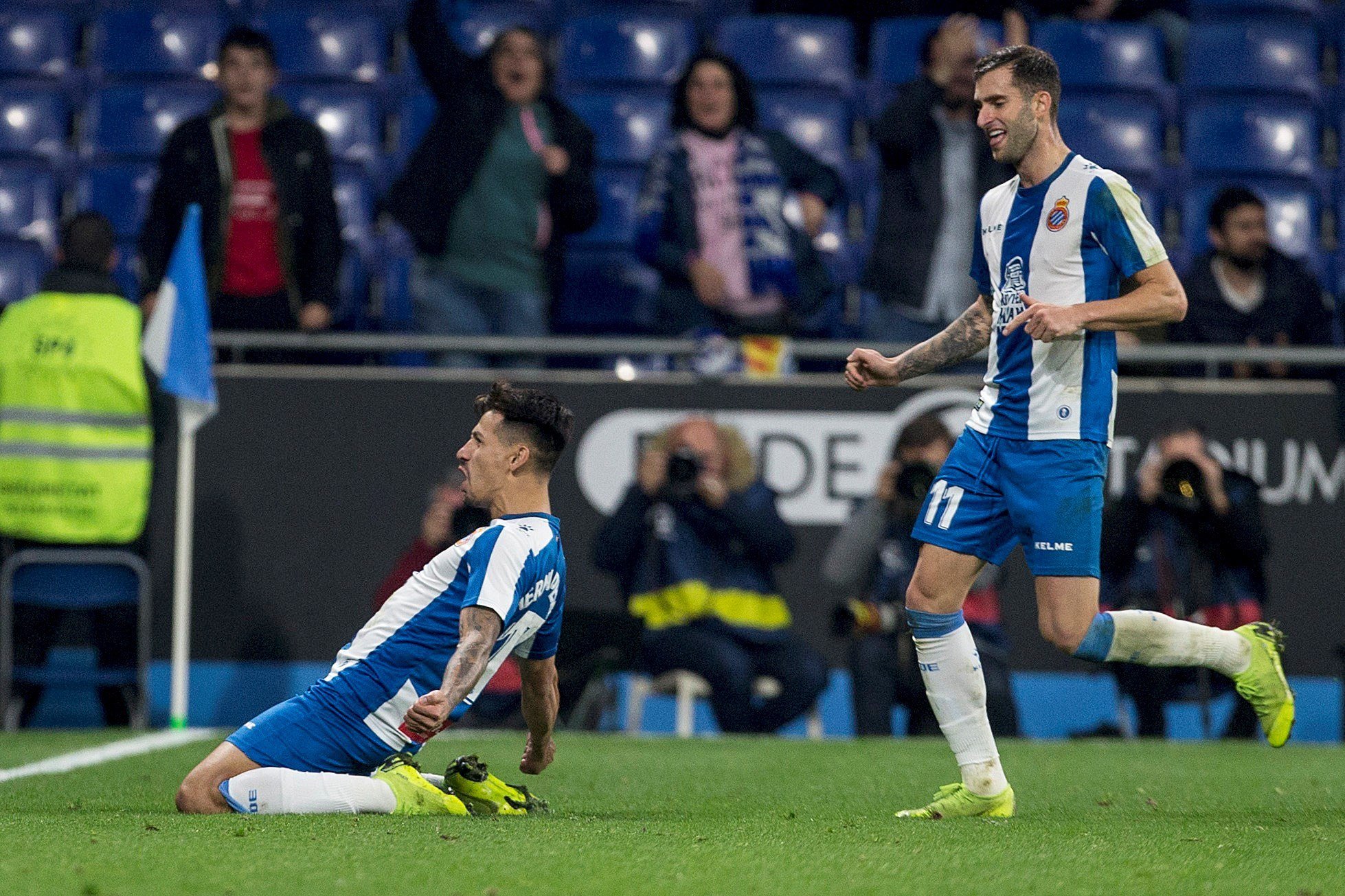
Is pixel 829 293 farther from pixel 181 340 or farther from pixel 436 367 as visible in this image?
pixel 181 340

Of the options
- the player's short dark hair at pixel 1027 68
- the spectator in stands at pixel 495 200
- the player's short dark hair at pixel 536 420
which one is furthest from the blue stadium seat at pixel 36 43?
the player's short dark hair at pixel 1027 68

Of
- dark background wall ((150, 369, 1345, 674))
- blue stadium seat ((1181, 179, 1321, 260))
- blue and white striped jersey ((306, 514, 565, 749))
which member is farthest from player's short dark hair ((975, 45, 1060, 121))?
blue stadium seat ((1181, 179, 1321, 260))

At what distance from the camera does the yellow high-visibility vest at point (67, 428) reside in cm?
858

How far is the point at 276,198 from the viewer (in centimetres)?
916

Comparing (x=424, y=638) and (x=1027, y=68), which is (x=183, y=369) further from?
(x=1027, y=68)

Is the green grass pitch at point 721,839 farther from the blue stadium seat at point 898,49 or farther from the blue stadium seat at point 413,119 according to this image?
the blue stadium seat at point 898,49

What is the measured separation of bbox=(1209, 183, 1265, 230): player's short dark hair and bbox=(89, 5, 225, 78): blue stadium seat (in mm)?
6049

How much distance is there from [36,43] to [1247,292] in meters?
7.42

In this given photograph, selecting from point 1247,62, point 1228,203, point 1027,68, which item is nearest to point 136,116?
point 1228,203

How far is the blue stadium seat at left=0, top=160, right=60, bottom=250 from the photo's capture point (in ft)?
34.6

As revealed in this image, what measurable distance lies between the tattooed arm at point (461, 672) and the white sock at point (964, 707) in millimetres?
1318

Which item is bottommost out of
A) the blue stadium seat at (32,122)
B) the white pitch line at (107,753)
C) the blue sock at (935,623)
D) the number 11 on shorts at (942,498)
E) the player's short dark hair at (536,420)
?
the white pitch line at (107,753)

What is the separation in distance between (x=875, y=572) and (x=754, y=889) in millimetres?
5309

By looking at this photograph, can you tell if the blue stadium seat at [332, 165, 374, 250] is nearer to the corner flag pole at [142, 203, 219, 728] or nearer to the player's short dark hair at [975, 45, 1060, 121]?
the corner flag pole at [142, 203, 219, 728]
